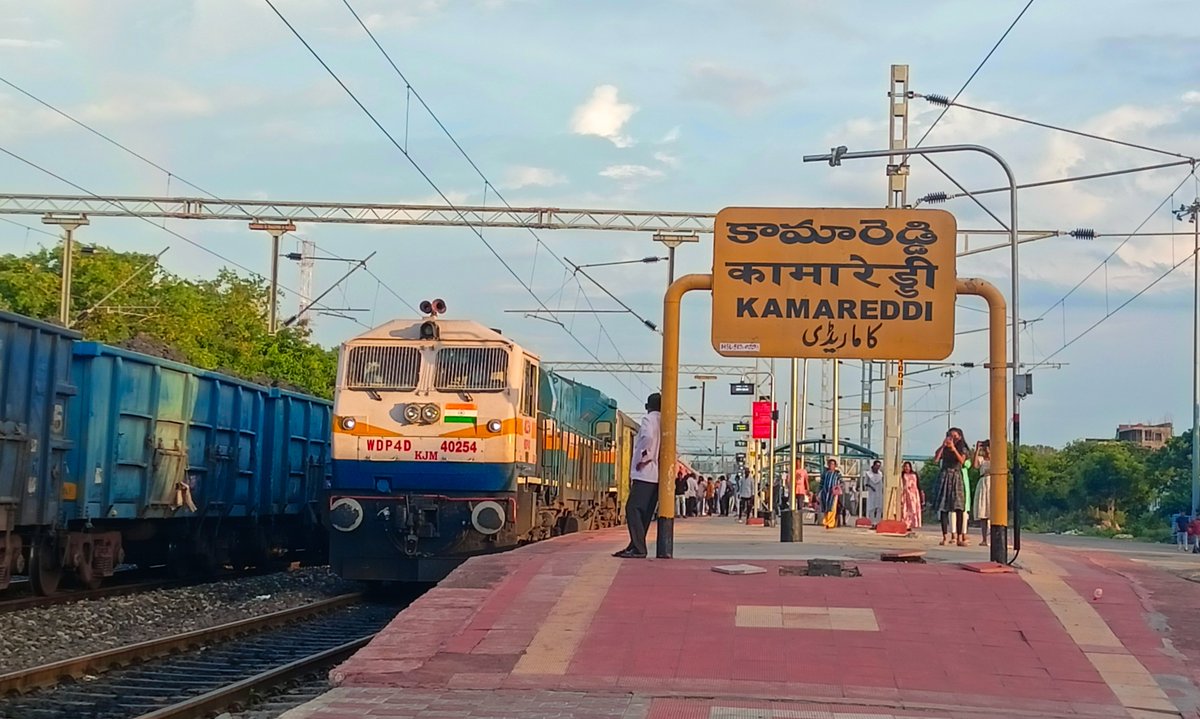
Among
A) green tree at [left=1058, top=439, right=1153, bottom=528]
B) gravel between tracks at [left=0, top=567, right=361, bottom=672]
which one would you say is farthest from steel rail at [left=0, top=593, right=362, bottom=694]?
green tree at [left=1058, top=439, right=1153, bottom=528]

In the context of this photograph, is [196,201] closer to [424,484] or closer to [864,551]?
[424,484]

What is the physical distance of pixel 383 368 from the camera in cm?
1709

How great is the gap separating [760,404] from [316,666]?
2295 centimetres

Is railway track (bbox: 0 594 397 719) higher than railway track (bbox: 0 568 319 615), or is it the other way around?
railway track (bbox: 0 568 319 615)

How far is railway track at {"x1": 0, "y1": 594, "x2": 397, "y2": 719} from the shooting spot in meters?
A: 9.78

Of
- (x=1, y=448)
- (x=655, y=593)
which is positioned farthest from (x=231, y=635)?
(x=655, y=593)

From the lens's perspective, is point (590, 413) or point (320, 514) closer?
point (320, 514)

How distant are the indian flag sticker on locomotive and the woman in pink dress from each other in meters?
10.9

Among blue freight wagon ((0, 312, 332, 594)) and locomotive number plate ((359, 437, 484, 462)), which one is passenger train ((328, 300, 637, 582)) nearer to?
locomotive number plate ((359, 437, 484, 462))

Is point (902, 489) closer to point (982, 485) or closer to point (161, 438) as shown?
point (982, 485)

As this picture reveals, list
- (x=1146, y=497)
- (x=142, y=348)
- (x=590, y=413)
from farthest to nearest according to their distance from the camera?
(x=1146, y=497), (x=590, y=413), (x=142, y=348)

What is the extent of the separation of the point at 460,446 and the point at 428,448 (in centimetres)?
39

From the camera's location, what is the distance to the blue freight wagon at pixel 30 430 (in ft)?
46.5

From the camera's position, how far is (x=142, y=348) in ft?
63.8
